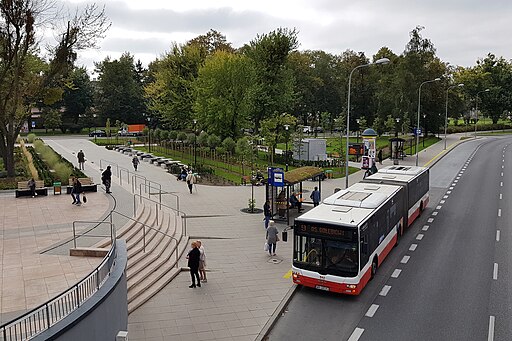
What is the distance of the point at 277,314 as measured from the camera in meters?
13.5

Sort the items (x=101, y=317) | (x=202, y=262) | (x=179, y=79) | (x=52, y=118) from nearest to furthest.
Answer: (x=101, y=317) → (x=202, y=262) → (x=179, y=79) → (x=52, y=118)

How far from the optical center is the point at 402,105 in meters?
62.2

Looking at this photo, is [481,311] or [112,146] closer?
[481,311]

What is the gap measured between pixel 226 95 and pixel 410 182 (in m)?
31.4

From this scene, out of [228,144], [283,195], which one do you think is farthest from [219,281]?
[228,144]

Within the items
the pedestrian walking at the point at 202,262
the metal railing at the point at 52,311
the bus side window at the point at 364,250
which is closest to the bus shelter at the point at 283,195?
the pedestrian walking at the point at 202,262

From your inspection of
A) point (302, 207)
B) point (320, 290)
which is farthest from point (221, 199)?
point (320, 290)

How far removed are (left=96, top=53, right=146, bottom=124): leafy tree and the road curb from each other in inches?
3305

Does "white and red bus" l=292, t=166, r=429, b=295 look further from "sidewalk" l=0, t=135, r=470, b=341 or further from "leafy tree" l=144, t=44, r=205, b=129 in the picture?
"leafy tree" l=144, t=44, r=205, b=129

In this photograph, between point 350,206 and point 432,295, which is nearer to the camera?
point 432,295

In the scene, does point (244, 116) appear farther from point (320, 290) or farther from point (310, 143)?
point (320, 290)

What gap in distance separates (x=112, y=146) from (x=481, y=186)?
45.5 m

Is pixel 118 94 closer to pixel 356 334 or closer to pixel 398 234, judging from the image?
pixel 398 234

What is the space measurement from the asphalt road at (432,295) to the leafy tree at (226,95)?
94.6 feet
